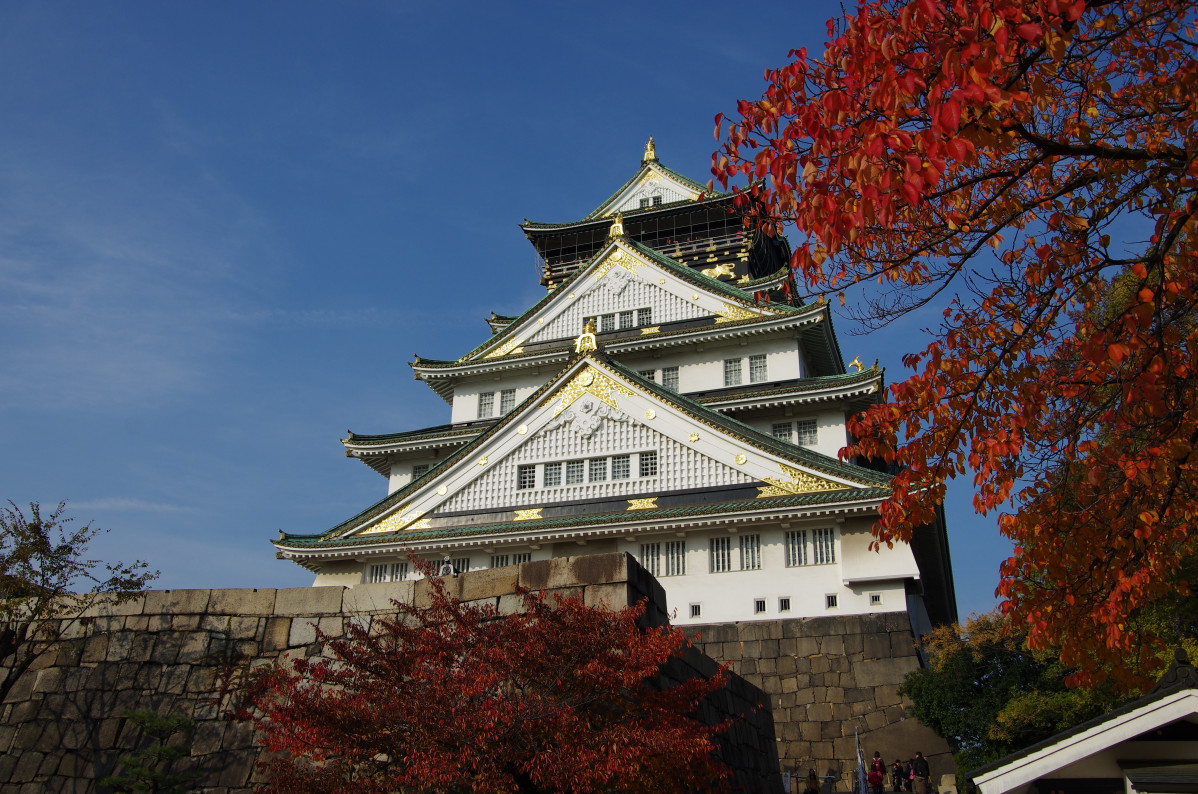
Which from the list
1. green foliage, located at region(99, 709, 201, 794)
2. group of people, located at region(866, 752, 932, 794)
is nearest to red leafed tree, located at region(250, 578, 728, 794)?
green foliage, located at region(99, 709, 201, 794)

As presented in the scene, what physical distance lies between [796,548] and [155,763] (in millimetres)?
14755

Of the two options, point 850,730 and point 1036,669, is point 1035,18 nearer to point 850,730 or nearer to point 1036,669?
point 1036,669

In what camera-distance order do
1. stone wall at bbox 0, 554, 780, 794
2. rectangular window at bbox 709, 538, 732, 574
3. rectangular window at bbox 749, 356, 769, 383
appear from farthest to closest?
1. rectangular window at bbox 749, 356, 769, 383
2. rectangular window at bbox 709, 538, 732, 574
3. stone wall at bbox 0, 554, 780, 794

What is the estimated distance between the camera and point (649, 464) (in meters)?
23.6

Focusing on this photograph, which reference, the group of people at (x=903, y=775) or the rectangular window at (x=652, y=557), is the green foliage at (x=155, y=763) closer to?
the group of people at (x=903, y=775)

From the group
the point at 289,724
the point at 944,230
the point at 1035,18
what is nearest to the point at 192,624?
the point at 289,724

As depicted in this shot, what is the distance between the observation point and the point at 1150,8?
23.6 ft

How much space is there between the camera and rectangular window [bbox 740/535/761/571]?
71.4 ft

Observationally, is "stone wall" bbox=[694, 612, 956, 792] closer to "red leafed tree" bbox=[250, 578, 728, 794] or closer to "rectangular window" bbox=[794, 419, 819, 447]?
"rectangular window" bbox=[794, 419, 819, 447]

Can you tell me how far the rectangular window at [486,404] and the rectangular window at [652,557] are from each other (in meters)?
11.1

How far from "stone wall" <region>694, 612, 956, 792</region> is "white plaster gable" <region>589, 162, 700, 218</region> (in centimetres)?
2529

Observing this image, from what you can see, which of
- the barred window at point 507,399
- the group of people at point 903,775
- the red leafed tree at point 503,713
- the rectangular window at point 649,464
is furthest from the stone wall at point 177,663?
the barred window at point 507,399

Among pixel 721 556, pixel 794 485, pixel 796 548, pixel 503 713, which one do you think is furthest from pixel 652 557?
pixel 503 713

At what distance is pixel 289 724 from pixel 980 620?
44.4ft
